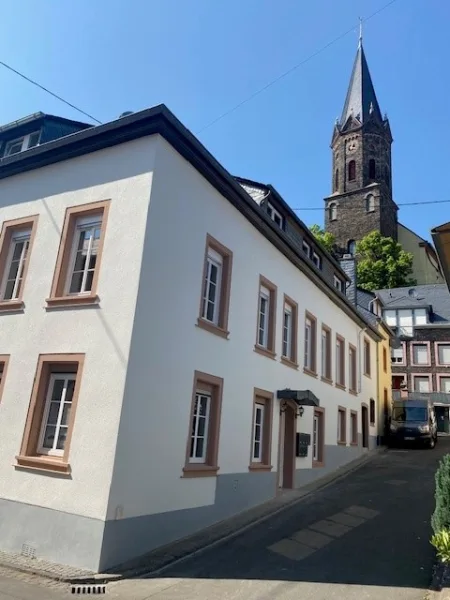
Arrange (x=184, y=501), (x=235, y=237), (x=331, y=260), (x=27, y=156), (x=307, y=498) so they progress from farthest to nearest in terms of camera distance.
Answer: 1. (x=331, y=260)
2. (x=307, y=498)
3. (x=235, y=237)
4. (x=27, y=156)
5. (x=184, y=501)

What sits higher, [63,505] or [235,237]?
[235,237]

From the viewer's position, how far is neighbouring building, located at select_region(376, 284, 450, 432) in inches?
1506

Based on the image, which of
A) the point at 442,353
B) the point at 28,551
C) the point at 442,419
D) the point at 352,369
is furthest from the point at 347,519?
the point at 442,353

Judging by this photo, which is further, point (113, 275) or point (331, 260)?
point (331, 260)

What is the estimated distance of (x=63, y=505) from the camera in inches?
298

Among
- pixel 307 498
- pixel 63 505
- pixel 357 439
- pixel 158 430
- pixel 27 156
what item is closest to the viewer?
pixel 63 505

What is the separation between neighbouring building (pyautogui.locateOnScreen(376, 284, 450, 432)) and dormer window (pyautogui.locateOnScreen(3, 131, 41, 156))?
105ft

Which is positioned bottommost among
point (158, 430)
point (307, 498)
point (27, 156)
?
point (307, 498)

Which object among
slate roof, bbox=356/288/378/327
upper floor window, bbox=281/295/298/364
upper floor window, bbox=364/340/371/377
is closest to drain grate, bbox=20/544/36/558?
upper floor window, bbox=281/295/298/364

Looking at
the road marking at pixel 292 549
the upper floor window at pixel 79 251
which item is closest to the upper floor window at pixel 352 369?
the road marking at pixel 292 549

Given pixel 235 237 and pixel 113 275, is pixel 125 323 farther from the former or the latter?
pixel 235 237

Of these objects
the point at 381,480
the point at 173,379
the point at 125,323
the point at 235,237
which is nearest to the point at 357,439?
the point at 381,480

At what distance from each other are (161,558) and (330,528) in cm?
408

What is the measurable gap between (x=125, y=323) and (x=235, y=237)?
426 centimetres
